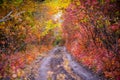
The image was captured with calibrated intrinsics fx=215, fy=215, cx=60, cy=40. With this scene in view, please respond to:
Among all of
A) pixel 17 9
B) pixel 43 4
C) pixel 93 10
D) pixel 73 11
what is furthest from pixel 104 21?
pixel 43 4

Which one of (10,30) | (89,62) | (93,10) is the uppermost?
(93,10)

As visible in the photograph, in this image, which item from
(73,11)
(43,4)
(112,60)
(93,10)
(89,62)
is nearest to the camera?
(112,60)

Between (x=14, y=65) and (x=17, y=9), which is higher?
(x=17, y=9)

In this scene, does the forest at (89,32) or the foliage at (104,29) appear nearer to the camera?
the foliage at (104,29)

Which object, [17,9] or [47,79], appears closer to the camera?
[47,79]

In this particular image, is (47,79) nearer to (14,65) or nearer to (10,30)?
(14,65)

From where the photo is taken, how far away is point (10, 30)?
23.2 m

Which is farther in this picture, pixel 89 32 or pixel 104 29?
pixel 89 32

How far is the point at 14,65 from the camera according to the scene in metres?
21.3

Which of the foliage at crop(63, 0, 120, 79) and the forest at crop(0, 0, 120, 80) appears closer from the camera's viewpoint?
the foliage at crop(63, 0, 120, 79)

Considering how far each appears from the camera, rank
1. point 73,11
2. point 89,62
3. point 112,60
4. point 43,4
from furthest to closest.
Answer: point 43,4, point 73,11, point 89,62, point 112,60

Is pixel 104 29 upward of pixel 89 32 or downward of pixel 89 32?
upward

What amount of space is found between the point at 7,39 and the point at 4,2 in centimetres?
396

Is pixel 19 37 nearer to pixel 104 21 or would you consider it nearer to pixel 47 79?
pixel 47 79
